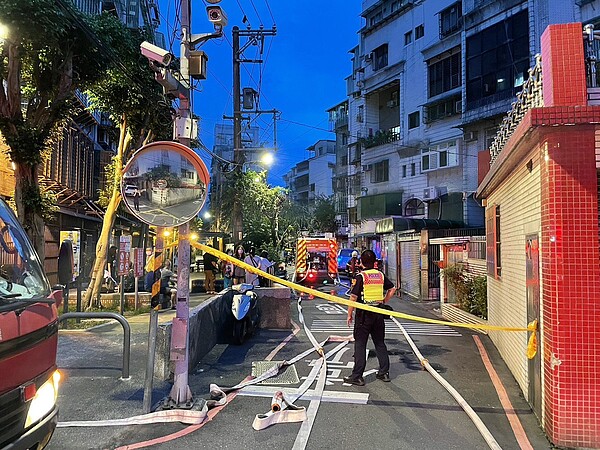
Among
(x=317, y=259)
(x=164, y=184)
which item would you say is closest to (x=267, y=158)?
(x=317, y=259)

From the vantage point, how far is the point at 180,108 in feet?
18.9

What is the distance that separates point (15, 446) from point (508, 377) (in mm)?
6333

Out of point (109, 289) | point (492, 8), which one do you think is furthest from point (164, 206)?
point (492, 8)

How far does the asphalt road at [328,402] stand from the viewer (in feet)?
15.2

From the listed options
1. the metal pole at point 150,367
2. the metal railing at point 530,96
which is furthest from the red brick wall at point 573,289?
the metal pole at point 150,367

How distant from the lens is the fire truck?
22172 mm

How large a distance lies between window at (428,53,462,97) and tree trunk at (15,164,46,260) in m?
26.3

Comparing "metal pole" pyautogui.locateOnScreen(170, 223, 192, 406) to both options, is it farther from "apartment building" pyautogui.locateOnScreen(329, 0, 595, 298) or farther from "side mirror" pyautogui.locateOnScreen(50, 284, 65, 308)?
"apartment building" pyautogui.locateOnScreen(329, 0, 595, 298)

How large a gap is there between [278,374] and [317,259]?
16.4 metres

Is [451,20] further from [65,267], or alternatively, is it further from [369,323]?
[65,267]

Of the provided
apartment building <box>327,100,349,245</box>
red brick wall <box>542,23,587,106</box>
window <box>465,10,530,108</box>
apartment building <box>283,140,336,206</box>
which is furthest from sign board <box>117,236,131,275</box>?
apartment building <box>283,140,336,206</box>

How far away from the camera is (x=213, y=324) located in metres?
8.61

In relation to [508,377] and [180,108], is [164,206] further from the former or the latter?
[508,377]

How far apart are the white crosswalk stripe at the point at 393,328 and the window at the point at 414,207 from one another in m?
22.2
